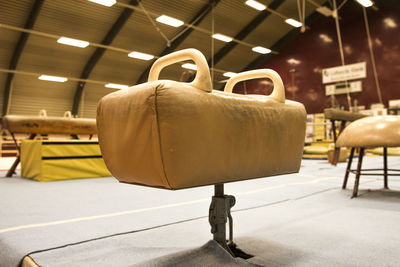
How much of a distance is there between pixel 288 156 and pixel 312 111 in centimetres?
1248

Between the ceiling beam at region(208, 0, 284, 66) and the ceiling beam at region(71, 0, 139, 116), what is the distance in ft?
16.1

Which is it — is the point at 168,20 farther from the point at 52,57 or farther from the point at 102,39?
the point at 52,57

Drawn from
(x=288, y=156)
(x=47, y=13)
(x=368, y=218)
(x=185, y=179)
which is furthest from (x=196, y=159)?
(x=47, y=13)

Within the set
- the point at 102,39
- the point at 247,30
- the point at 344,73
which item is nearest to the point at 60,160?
the point at 102,39

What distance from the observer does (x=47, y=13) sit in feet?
32.6

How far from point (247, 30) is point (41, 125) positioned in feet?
34.4

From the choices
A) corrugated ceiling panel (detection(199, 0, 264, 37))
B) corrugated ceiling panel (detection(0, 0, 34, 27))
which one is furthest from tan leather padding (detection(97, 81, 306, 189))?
corrugated ceiling panel (detection(199, 0, 264, 37))

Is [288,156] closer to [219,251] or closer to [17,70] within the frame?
Answer: [219,251]

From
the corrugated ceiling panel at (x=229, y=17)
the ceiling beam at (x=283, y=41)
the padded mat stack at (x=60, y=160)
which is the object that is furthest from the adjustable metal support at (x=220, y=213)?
the ceiling beam at (x=283, y=41)

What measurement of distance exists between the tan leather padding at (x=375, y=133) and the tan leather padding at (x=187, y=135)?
52.5 inches

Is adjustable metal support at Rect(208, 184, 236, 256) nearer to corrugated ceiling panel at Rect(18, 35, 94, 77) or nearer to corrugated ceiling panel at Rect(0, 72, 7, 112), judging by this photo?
corrugated ceiling panel at Rect(18, 35, 94, 77)

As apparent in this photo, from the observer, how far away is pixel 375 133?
2131 millimetres

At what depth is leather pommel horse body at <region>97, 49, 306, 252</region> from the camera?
79cm

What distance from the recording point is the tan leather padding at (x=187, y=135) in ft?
2.57
